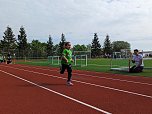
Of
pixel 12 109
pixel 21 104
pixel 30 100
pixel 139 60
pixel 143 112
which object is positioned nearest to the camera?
pixel 143 112

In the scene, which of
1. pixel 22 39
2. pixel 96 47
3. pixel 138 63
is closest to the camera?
pixel 138 63

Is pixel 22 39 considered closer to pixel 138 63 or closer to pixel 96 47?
pixel 96 47

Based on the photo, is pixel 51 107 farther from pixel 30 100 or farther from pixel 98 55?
pixel 98 55

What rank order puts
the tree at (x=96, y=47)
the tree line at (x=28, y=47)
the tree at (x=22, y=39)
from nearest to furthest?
the tree line at (x=28, y=47)
the tree at (x=22, y=39)
the tree at (x=96, y=47)

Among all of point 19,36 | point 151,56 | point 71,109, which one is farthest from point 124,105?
point 19,36

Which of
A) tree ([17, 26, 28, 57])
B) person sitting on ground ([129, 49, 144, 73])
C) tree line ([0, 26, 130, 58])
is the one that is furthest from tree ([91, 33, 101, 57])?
person sitting on ground ([129, 49, 144, 73])

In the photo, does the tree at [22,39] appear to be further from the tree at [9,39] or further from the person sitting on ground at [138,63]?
the person sitting on ground at [138,63]

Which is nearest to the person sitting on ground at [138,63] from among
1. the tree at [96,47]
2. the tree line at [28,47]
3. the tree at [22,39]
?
the tree line at [28,47]

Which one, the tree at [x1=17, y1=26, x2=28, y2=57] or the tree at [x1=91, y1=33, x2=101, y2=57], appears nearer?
the tree at [x1=17, y1=26, x2=28, y2=57]

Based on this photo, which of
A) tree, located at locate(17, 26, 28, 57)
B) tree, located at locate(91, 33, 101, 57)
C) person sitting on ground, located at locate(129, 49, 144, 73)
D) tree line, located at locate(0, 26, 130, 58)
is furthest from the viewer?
tree, located at locate(91, 33, 101, 57)

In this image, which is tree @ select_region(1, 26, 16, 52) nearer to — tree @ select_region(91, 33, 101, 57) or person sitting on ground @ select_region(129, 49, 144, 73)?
tree @ select_region(91, 33, 101, 57)

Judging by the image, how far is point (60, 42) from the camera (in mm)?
104562

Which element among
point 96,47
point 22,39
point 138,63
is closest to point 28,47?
point 22,39

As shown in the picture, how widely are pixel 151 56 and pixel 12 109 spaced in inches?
701
